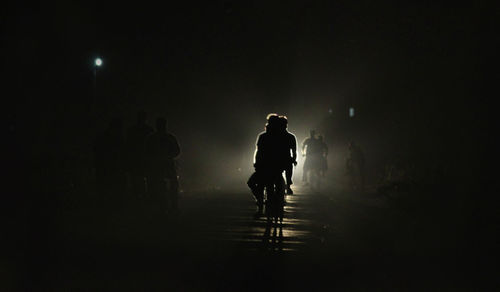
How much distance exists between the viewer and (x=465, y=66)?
45562mm

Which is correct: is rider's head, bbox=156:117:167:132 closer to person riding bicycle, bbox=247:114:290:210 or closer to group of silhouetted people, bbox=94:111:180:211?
group of silhouetted people, bbox=94:111:180:211

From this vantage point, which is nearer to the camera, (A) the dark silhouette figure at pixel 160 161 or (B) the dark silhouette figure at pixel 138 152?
(A) the dark silhouette figure at pixel 160 161

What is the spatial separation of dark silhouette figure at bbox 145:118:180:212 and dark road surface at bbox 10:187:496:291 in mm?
471

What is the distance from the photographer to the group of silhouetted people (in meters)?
18.2

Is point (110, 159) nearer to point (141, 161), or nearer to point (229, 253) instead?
point (141, 161)

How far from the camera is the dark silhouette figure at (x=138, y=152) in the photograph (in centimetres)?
1920

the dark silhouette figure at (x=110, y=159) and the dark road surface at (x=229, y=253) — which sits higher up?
the dark silhouette figure at (x=110, y=159)

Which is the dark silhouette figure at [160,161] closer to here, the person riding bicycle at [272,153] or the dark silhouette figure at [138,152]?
the dark silhouette figure at [138,152]

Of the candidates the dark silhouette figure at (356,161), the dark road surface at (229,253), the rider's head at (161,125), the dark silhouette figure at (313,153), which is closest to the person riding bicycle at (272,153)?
the dark road surface at (229,253)

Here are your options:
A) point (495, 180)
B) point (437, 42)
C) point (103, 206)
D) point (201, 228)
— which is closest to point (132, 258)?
point (201, 228)

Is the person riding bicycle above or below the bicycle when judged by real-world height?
above

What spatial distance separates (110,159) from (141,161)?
44.5 inches

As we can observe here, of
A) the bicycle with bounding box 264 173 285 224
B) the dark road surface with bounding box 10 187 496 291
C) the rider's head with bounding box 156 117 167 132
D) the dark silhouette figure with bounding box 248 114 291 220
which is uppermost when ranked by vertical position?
the rider's head with bounding box 156 117 167 132

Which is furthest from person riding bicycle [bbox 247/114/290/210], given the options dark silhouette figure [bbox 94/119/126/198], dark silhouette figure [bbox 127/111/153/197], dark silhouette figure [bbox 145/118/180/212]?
dark silhouette figure [bbox 94/119/126/198]
